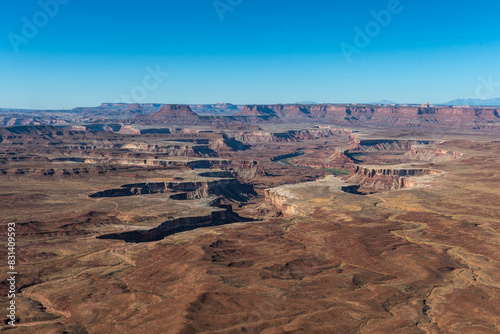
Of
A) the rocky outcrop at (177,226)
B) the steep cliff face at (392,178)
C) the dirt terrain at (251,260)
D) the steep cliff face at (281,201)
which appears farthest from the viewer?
the steep cliff face at (392,178)

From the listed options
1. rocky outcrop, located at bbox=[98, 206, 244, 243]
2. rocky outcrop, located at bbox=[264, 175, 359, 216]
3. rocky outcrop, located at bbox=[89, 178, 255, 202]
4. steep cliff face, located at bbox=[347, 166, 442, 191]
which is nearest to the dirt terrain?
rocky outcrop, located at bbox=[98, 206, 244, 243]

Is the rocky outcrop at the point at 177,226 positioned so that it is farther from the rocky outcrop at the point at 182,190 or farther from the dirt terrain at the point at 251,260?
the rocky outcrop at the point at 182,190

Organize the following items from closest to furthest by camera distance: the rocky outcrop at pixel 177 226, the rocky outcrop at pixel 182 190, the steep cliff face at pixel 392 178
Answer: the rocky outcrop at pixel 177 226
the rocky outcrop at pixel 182 190
the steep cliff face at pixel 392 178

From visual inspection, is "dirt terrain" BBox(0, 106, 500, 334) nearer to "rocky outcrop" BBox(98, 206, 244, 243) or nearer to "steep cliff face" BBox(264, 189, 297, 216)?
"rocky outcrop" BBox(98, 206, 244, 243)

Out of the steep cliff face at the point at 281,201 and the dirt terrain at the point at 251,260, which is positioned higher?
the dirt terrain at the point at 251,260

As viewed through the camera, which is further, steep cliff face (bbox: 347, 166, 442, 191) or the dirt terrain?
steep cliff face (bbox: 347, 166, 442, 191)

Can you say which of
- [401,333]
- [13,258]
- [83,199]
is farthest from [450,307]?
[83,199]

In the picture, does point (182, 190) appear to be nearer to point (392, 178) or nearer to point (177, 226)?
point (177, 226)

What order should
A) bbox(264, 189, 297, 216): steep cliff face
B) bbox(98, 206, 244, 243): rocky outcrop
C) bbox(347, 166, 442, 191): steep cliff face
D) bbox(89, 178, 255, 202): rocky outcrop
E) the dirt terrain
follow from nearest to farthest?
→ the dirt terrain → bbox(98, 206, 244, 243): rocky outcrop → bbox(264, 189, 297, 216): steep cliff face → bbox(89, 178, 255, 202): rocky outcrop → bbox(347, 166, 442, 191): steep cliff face

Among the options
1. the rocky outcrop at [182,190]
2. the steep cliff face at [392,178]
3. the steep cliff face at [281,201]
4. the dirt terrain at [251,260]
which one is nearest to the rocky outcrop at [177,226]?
the dirt terrain at [251,260]

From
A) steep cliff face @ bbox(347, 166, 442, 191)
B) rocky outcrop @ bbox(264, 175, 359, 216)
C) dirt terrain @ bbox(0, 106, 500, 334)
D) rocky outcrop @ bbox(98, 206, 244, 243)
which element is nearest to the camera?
dirt terrain @ bbox(0, 106, 500, 334)

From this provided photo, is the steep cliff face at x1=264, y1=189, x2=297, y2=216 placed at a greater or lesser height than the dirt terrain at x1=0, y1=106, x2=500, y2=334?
lesser

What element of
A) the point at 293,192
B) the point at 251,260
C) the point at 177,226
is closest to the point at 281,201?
the point at 293,192
